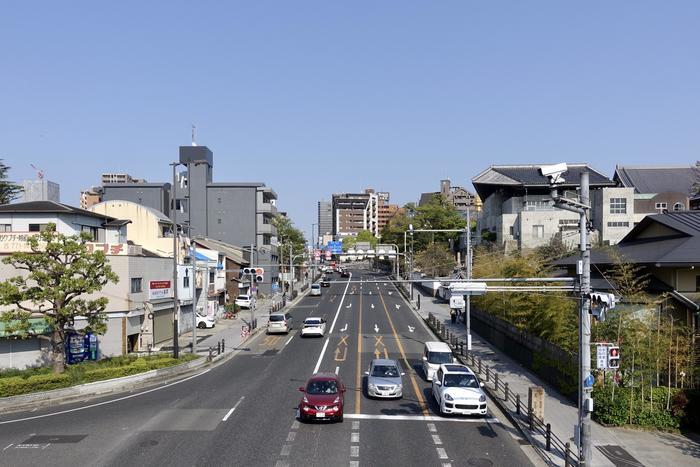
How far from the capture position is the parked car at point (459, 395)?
2219 centimetres

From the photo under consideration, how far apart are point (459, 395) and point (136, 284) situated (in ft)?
82.3

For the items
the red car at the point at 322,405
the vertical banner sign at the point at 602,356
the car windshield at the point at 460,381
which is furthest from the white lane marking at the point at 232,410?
the vertical banner sign at the point at 602,356

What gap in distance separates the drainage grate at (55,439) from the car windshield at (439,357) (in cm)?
1692

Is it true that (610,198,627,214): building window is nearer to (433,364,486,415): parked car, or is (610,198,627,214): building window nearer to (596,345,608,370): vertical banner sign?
(433,364,486,415): parked car

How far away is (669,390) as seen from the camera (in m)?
21.8

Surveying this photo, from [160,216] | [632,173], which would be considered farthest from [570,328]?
[632,173]

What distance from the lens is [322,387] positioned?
2241 cm

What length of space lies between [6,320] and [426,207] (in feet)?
365

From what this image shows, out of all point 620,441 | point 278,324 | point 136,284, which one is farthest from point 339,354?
point 620,441

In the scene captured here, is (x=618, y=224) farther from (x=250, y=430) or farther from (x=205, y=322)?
(x=250, y=430)

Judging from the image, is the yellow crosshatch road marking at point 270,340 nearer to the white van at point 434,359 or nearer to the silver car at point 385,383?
the white van at point 434,359

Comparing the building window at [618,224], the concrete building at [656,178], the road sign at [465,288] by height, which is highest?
the concrete building at [656,178]

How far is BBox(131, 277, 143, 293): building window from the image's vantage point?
125ft

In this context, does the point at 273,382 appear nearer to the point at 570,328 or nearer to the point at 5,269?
the point at 570,328
